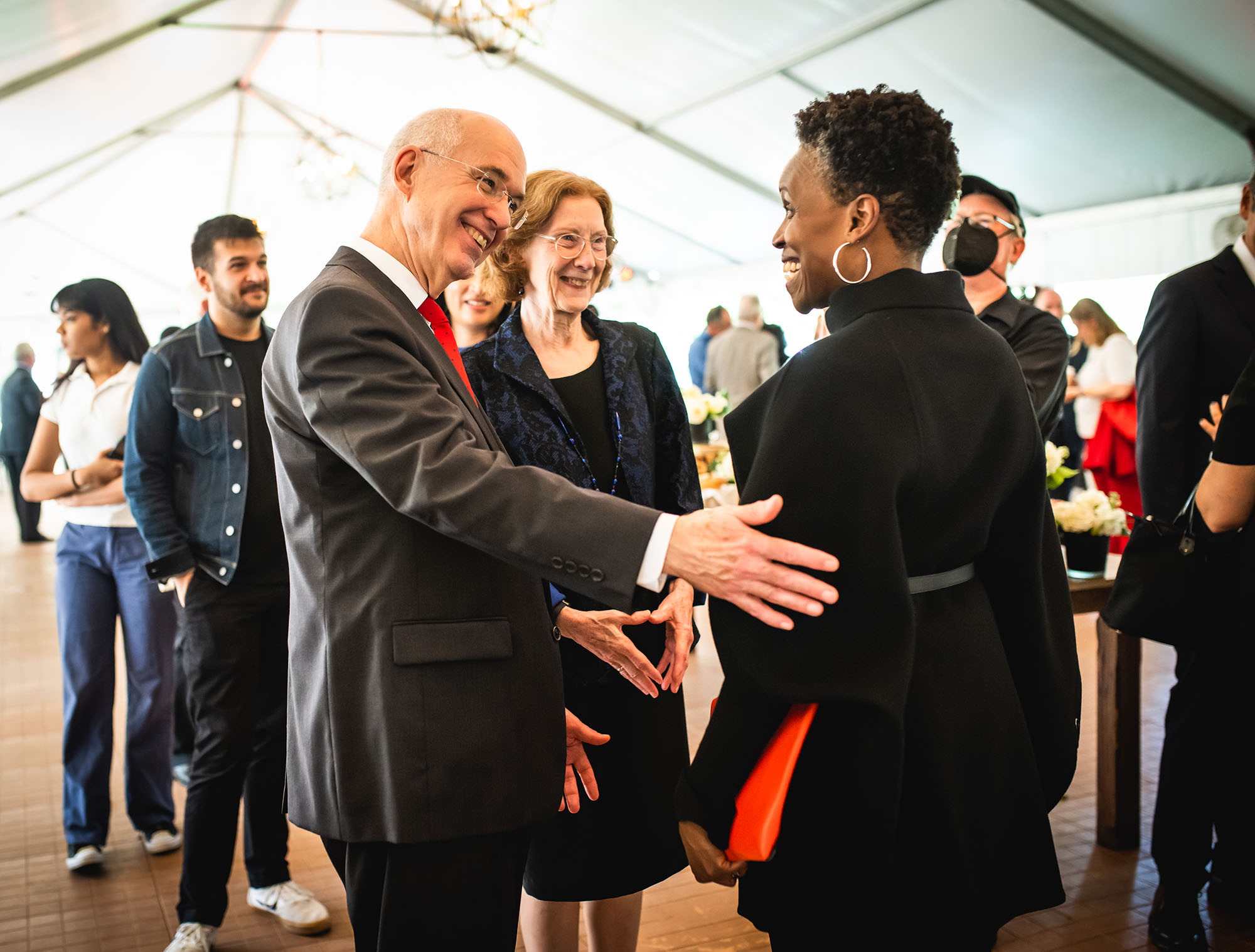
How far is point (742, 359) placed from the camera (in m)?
8.95

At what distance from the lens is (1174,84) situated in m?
7.07

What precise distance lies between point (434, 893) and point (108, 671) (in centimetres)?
230

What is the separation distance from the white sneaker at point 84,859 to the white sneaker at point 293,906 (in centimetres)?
58

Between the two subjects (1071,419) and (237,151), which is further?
(237,151)

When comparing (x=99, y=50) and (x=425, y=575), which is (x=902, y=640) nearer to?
(x=425, y=575)

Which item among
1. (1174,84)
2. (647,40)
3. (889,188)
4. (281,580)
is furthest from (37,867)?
(647,40)

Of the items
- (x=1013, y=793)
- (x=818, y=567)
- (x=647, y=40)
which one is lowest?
(x=1013, y=793)

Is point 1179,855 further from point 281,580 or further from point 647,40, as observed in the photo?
point 647,40

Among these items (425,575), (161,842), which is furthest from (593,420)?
(161,842)

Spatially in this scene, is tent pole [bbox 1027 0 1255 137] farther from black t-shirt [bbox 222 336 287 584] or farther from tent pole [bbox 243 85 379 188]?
tent pole [bbox 243 85 379 188]

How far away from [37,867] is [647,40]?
28.6 feet

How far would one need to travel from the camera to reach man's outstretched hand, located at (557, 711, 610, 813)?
5.45 feet

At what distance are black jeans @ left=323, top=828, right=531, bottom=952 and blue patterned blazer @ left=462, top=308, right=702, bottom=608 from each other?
0.70 m

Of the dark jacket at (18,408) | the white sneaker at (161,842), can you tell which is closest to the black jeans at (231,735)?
the white sneaker at (161,842)
